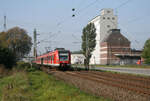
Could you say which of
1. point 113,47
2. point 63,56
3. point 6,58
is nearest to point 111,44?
point 113,47

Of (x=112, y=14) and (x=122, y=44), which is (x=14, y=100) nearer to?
(x=122, y=44)

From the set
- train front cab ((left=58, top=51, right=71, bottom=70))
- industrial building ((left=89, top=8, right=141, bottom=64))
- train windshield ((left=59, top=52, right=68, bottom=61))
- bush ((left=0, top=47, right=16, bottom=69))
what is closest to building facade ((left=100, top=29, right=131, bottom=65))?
industrial building ((left=89, top=8, right=141, bottom=64))

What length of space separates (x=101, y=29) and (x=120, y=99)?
77.5 metres

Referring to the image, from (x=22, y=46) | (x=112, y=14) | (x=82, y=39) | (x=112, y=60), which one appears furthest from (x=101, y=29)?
(x=22, y=46)

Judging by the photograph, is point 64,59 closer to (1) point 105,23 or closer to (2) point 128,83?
(2) point 128,83

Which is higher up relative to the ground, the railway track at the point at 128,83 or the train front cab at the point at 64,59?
the train front cab at the point at 64,59

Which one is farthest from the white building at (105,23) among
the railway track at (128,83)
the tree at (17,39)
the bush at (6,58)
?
the railway track at (128,83)

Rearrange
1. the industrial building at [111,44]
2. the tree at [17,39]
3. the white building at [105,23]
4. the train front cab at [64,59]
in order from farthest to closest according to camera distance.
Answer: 1. the white building at [105,23]
2. the industrial building at [111,44]
3. the tree at [17,39]
4. the train front cab at [64,59]

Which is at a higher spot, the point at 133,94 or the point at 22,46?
the point at 22,46

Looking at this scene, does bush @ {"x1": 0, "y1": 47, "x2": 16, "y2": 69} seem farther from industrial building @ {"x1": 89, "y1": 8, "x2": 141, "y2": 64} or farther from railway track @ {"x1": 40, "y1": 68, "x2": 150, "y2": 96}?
industrial building @ {"x1": 89, "y1": 8, "x2": 141, "y2": 64}

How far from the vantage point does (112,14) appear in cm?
8675

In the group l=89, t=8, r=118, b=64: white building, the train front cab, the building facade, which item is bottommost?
the train front cab

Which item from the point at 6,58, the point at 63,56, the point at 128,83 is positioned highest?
the point at 63,56

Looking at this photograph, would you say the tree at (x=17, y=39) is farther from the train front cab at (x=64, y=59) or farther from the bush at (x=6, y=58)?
the train front cab at (x=64, y=59)
